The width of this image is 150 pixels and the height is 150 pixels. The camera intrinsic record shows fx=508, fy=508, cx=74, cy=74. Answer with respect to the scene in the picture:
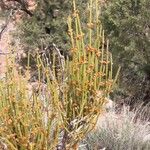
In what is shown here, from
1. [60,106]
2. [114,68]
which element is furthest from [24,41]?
[60,106]

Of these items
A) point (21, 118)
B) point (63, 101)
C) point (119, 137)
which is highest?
point (63, 101)

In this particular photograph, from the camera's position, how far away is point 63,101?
5.67 metres

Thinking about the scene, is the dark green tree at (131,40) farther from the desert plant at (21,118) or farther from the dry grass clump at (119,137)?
the desert plant at (21,118)

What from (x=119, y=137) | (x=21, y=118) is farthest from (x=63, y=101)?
(x=119, y=137)

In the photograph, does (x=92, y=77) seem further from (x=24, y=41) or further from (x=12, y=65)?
(x=24, y=41)

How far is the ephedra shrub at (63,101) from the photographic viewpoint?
5.32 metres

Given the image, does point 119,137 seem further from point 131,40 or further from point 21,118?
point 131,40

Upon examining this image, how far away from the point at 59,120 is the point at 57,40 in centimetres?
1602

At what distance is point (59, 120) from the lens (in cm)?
542

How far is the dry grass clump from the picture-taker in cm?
880

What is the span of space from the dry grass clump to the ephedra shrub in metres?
2.97

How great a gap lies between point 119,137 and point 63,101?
3.43 metres

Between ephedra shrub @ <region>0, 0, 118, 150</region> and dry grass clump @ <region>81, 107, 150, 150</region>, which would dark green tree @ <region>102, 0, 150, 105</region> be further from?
ephedra shrub @ <region>0, 0, 118, 150</region>

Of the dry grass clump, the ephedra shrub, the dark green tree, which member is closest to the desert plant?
the ephedra shrub
